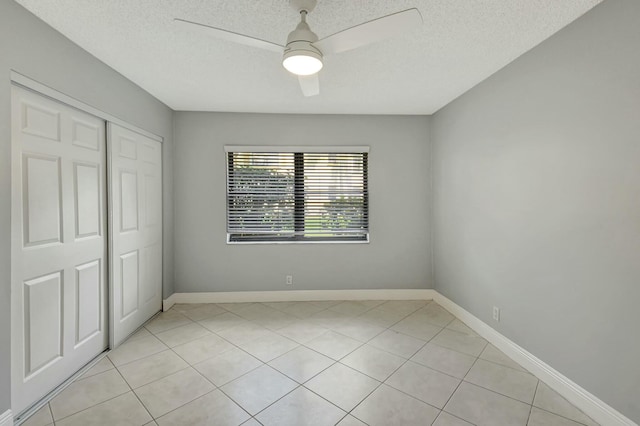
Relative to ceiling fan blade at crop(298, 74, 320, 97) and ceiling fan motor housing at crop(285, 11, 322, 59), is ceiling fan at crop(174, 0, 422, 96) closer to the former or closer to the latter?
ceiling fan motor housing at crop(285, 11, 322, 59)

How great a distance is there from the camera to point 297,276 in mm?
3615

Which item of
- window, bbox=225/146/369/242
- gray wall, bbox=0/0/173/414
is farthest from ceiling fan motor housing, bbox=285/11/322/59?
window, bbox=225/146/369/242

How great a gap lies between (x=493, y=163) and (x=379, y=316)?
1965 millimetres

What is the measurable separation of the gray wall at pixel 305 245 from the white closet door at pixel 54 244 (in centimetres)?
119

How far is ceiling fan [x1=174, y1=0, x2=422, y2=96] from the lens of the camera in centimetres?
132

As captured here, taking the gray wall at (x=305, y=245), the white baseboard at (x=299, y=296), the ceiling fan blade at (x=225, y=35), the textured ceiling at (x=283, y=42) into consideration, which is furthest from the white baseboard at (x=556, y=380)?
the ceiling fan blade at (x=225, y=35)

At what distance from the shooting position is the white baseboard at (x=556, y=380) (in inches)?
62.4

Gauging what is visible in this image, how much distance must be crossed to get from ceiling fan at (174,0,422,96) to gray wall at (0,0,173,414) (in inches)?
38.9

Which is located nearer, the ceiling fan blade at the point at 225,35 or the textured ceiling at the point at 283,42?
the ceiling fan blade at the point at 225,35

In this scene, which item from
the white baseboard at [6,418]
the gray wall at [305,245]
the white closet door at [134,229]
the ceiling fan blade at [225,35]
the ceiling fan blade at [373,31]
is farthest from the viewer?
the gray wall at [305,245]

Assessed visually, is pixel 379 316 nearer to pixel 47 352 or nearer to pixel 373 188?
pixel 373 188

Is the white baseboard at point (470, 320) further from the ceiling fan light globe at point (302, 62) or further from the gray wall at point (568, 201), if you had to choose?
the ceiling fan light globe at point (302, 62)

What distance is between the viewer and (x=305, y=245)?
362cm

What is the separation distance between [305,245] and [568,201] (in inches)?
103
